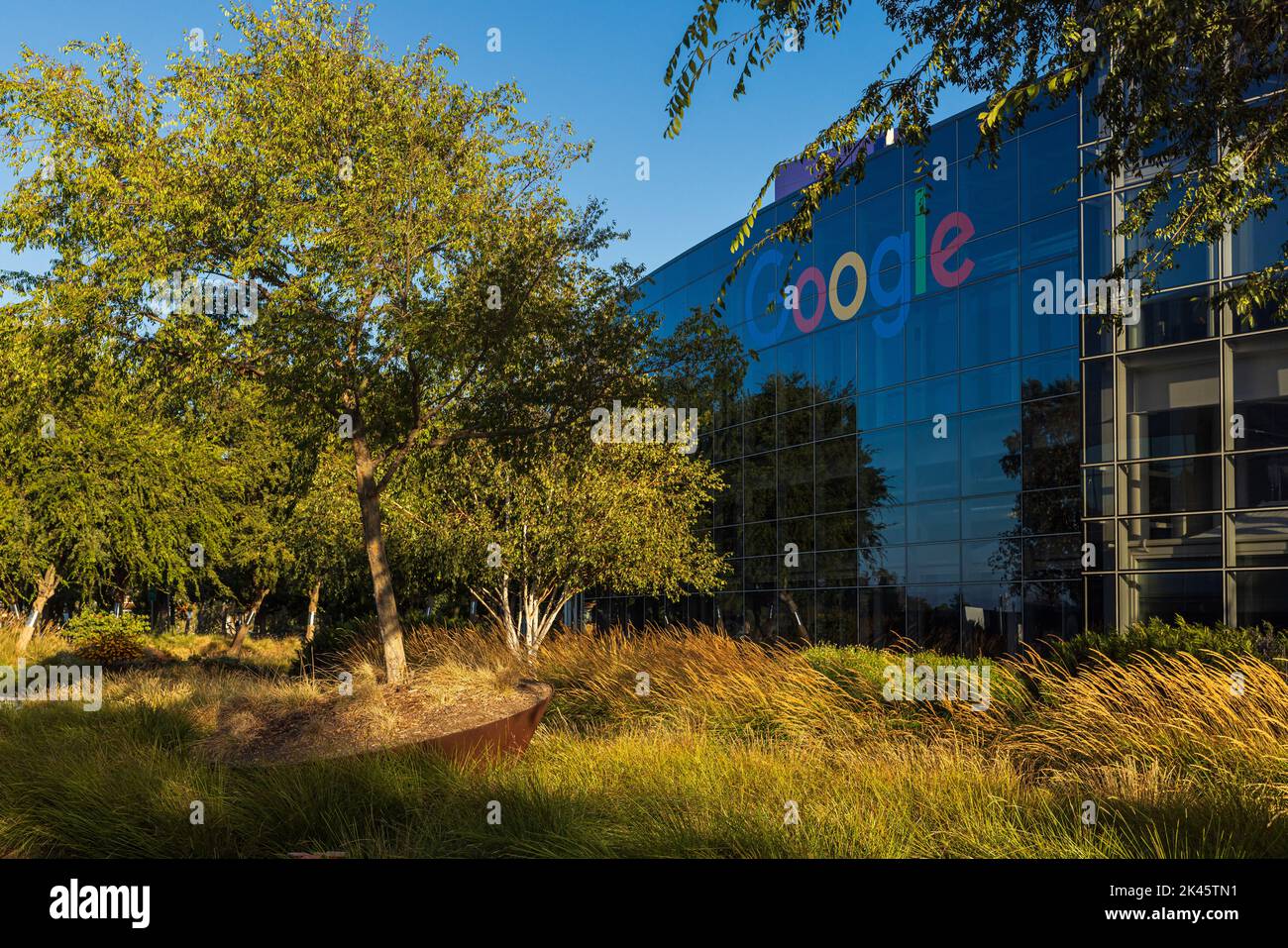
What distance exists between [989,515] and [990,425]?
6.19ft

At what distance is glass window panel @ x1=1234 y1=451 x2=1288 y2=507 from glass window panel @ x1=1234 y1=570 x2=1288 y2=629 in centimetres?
120

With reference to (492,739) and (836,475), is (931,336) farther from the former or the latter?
(492,739)

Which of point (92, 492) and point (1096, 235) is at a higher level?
point (1096, 235)

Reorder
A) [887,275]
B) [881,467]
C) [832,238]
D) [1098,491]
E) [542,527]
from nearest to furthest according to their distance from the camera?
1. [542,527]
2. [1098,491]
3. [881,467]
4. [887,275]
5. [832,238]

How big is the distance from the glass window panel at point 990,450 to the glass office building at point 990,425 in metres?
0.05

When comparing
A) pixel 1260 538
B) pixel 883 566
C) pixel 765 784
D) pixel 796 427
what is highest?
pixel 796 427

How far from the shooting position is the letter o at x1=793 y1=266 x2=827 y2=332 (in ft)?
95.0

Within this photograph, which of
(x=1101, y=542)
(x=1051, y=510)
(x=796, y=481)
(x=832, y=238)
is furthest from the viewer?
(x=796, y=481)

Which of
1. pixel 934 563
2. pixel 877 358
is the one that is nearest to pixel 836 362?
pixel 877 358

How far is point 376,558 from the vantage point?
13875 millimetres

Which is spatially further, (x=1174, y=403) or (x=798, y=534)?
(x=798, y=534)

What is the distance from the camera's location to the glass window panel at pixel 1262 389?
1944cm

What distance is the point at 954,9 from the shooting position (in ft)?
26.9
